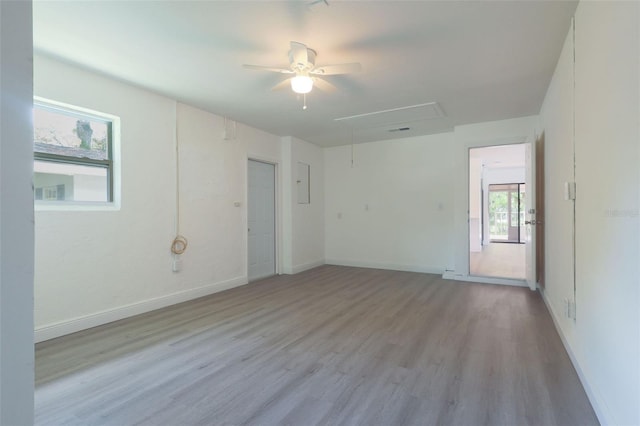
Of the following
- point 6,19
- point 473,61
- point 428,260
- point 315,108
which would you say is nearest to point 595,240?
point 473,61

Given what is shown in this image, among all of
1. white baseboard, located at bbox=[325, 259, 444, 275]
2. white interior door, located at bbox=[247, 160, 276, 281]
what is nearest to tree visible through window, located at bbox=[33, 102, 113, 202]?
white interior door, located at bbox=[247, 160, 276, 281]

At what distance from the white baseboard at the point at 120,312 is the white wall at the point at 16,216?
2.73 meters

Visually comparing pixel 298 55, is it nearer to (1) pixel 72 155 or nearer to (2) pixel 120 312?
(1) pixel 72 155

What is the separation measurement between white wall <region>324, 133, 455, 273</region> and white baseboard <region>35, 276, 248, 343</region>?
9.56 feet

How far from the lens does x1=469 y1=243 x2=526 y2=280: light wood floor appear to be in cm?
537

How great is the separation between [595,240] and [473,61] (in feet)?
6.33

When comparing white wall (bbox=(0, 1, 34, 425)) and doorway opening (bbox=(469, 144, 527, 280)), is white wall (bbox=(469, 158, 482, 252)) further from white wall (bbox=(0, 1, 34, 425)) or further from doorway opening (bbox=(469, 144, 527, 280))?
white wall (bbox=(0, 1, 34, 425))

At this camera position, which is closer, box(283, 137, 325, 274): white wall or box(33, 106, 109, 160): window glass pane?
box(33, 106, 109, 160): window glass pane

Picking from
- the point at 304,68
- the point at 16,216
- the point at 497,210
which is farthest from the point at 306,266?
the point at 497,210

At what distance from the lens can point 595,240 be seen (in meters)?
1.85

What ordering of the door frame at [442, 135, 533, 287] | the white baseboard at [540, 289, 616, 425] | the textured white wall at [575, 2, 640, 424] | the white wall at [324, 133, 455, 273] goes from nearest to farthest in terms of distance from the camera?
the textured white wall at [575, 2, 640, 424] → the white baseboard at [540, 289, 616, 425] → the door frame at [442, 135, 533, 287] → the white wall at [324, 133, 455, 273]

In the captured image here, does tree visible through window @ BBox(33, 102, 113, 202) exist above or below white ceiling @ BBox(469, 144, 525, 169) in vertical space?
below

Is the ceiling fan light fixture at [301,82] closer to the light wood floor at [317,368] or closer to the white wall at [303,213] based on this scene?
the light wood floor at [317,368]

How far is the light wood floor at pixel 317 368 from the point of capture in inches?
70.5
